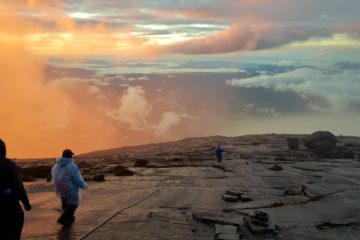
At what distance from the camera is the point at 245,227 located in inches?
590

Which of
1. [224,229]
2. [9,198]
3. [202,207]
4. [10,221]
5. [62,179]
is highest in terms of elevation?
[9,198]

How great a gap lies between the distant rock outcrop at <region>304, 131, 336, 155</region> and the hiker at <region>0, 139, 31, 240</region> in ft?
165

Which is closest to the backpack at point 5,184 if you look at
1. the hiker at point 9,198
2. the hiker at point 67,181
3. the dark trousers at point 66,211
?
the hiker at point 9,198

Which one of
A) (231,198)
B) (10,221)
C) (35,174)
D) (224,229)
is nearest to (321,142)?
(35,174)

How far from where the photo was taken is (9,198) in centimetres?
921

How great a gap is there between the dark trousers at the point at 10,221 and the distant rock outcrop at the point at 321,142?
50.2 m

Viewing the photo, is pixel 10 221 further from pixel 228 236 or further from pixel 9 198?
pixel 228 236

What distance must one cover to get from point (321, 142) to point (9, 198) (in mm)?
52630

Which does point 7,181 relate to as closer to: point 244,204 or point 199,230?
point 199,230

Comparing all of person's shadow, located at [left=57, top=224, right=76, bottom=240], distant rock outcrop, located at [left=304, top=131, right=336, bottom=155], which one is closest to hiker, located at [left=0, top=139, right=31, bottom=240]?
person's shadow, located at [left=57, top=224, right=76, bottom=240]

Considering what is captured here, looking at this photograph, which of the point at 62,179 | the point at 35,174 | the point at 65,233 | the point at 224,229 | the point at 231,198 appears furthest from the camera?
the point at 35,174

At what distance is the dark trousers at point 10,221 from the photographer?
9141mm

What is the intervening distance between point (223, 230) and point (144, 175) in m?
18.6

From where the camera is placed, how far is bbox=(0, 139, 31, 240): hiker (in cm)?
916
